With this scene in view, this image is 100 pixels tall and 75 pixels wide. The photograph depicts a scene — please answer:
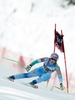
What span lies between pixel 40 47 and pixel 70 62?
1.40 metres

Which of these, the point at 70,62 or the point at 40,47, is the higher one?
the point at 40,47

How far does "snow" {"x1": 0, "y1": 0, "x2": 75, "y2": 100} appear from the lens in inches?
499

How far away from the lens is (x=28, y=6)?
1428 cm

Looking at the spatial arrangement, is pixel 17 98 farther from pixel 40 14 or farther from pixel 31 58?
pixel 40 14

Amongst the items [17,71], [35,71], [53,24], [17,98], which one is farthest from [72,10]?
[17,98]

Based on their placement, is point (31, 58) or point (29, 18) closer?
point (31, 58)

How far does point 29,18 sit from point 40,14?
45 centimetres

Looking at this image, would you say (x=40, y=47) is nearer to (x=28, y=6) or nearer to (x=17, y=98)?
(x=28, y=6)

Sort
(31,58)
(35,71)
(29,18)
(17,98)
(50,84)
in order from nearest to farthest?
(17,98) < (35,71) < (50,84) < (31,58) < (29,18)

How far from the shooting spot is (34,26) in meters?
13.7

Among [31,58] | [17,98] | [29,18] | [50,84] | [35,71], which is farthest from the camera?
[29,18]

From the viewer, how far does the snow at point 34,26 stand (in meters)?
12.7

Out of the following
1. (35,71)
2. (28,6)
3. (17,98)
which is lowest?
(17,98)

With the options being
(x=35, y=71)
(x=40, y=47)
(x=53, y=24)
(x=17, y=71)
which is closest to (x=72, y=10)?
(x=53, y=24)
